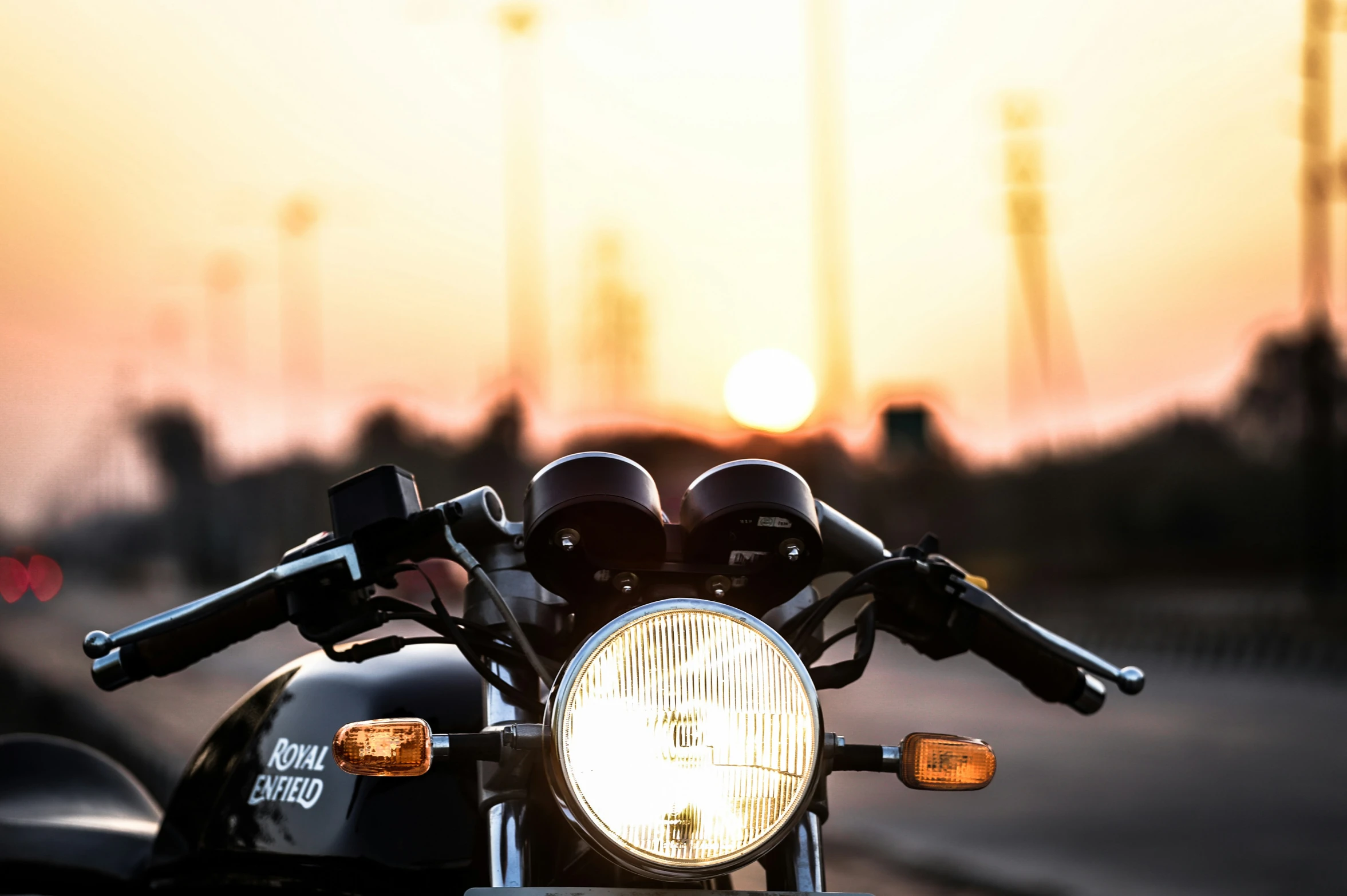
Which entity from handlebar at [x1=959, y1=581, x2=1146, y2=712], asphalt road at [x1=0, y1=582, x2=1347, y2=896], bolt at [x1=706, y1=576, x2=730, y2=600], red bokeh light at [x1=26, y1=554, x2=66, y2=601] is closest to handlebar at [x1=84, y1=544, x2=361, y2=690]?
bolt at [x1=706, y1=576, x2=730, y2=600]

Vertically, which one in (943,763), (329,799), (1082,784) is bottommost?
(1082,784)

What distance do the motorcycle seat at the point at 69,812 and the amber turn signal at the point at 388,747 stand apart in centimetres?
113

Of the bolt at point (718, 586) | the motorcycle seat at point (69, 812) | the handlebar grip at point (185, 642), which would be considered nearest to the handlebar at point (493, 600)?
the handlebar grip at point (185, 642)

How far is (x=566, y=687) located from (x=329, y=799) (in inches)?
30.4

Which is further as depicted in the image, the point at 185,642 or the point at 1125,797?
the point at 1125,797

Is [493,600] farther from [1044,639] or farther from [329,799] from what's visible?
[1044,639]

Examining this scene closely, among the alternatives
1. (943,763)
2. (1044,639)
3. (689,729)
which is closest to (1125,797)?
(1044,639)

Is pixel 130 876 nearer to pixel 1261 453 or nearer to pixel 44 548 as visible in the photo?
pixel 1261 453

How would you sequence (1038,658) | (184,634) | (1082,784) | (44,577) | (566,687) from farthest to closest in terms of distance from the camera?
(44,577)
(1082,784)
(1038,658)
(184,634)
(566,687)

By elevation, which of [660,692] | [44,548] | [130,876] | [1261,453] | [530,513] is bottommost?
[44,548]

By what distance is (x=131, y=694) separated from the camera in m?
21.2

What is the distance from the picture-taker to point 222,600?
2.47m

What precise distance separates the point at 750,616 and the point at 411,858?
0.79m

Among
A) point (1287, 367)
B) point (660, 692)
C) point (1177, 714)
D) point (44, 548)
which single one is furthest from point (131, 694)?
point (44, 548)
